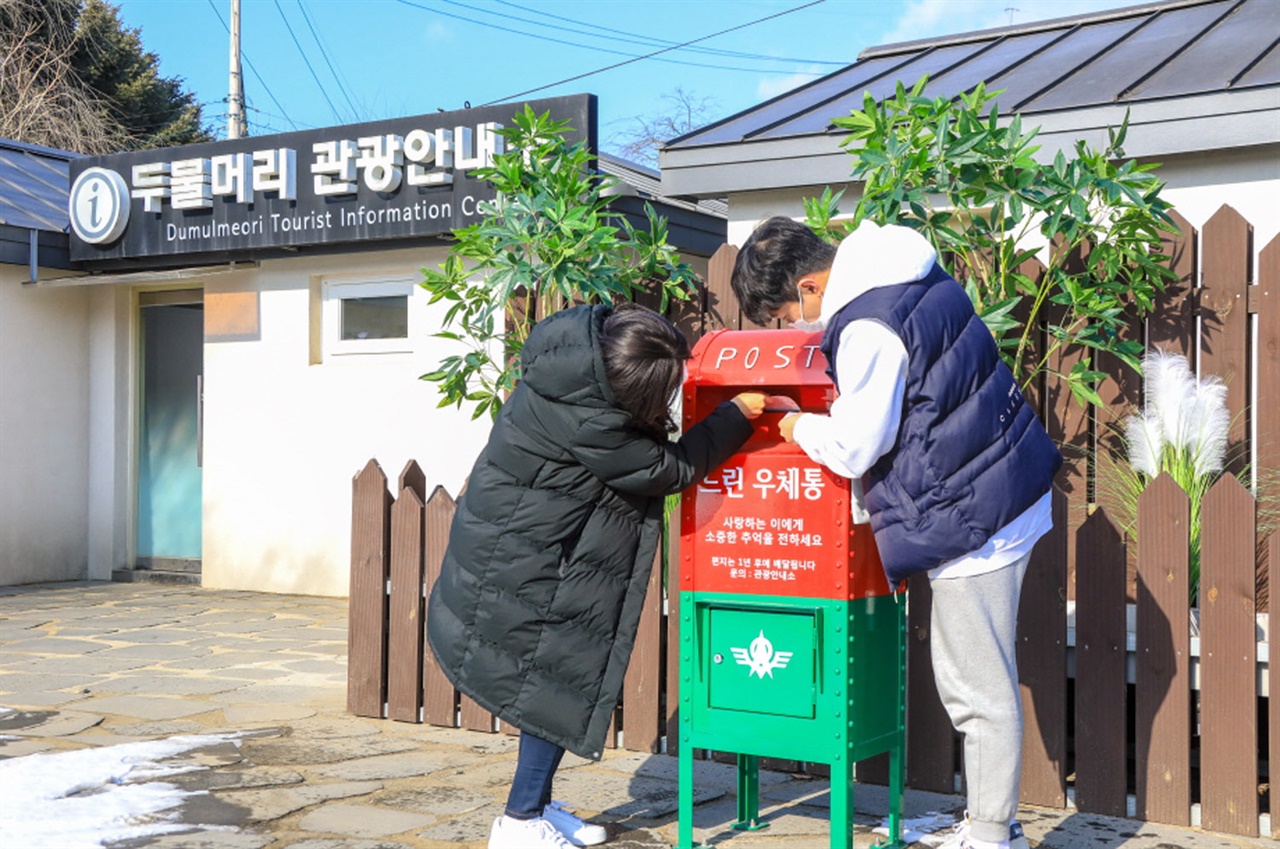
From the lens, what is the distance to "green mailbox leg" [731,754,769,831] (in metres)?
3.90

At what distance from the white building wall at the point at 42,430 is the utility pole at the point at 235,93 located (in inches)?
462

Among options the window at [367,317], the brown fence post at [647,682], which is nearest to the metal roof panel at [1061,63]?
the brown fence post at [647,682]

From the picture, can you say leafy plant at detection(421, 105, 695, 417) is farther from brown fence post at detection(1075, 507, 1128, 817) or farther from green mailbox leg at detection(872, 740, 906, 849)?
green mailbox leg at detection(872, 740, 906, 849)

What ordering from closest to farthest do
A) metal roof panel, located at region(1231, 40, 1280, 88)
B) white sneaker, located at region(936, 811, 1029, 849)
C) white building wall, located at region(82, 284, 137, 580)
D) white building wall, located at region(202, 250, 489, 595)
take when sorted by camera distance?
white sneaker, located at region(936, 811, 1029, 849) < metal roof panel, located at region(1231, 40, 1280, 88) < white building wall, located at region(202, 250, 489, 595) < white building wall, located at region(82, 284, 137, 580)

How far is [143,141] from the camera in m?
25.1

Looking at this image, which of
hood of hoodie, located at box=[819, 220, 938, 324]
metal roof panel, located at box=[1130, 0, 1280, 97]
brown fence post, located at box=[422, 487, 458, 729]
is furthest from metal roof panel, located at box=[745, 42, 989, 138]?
hood of hoodie, located at box=[819, 220, 938, 324]

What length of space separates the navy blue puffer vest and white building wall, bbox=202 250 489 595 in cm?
630

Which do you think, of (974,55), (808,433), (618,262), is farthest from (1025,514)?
(974,55)

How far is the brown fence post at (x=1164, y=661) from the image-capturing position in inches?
157

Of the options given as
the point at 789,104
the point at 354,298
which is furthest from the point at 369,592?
the point at 354,298

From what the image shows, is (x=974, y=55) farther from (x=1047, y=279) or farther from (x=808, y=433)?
(x=808, y=433)

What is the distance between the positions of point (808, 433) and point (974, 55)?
6293 mm

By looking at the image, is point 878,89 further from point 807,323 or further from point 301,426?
point 301,426

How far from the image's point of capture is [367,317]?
10.0m
